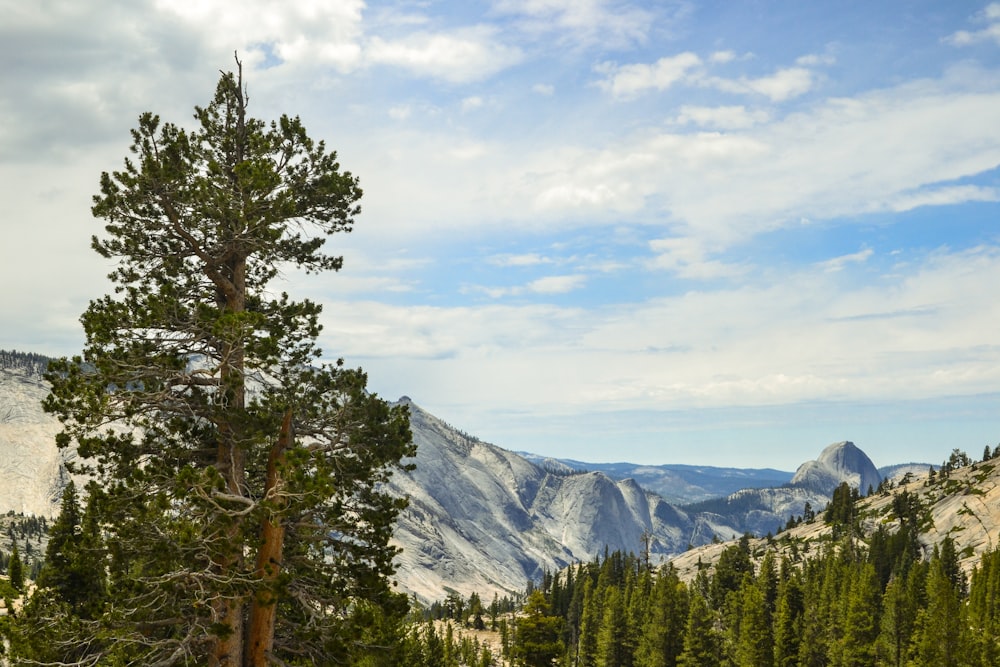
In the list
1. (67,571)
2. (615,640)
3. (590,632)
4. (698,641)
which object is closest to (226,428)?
(67,571)

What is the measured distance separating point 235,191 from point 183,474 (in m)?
7.52

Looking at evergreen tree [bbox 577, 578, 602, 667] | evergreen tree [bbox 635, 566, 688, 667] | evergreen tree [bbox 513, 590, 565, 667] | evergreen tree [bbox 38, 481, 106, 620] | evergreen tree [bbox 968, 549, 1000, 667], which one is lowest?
evergreen tree [bbox 577, 578, 602, 667]

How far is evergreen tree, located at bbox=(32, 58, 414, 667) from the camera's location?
59.7 feet

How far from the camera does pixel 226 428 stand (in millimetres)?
19781

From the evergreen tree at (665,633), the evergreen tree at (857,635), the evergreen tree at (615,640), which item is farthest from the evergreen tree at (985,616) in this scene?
the evergreen tree at (615,640)

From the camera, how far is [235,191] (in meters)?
20.1

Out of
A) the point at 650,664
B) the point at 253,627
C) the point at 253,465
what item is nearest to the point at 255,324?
the point at 253,465

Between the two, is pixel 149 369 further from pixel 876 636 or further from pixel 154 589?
pixel 876 636

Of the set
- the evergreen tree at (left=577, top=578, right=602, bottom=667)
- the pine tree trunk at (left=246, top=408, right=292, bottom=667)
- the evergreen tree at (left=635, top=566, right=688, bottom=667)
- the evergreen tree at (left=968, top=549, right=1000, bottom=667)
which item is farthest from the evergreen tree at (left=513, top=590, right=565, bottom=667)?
the evergreen tree at (left=577, top=578, right=602, bottom=667)

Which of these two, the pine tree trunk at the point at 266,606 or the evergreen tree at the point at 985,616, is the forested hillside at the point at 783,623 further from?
the pine tree trunk at the point at 266,606

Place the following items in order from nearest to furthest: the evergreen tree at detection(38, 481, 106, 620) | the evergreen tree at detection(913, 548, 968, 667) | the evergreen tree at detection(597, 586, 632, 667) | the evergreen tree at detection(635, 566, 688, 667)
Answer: the evergreen tree at detection(38, 481, 106, 620), the evergreen tree at detection(913, 548, 968, 667), the evergreen tree at detection(635, 566, 688, 667), the evergreen tree at detection(597, 586, 632, 667)

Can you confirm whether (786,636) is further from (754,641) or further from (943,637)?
(943,637)

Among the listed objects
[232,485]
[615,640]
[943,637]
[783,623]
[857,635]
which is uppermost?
[232,485]

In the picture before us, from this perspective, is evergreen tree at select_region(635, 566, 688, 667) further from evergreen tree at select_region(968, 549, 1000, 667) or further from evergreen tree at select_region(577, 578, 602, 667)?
evergreen tree at select_region(968, 549, 1000, 667)
